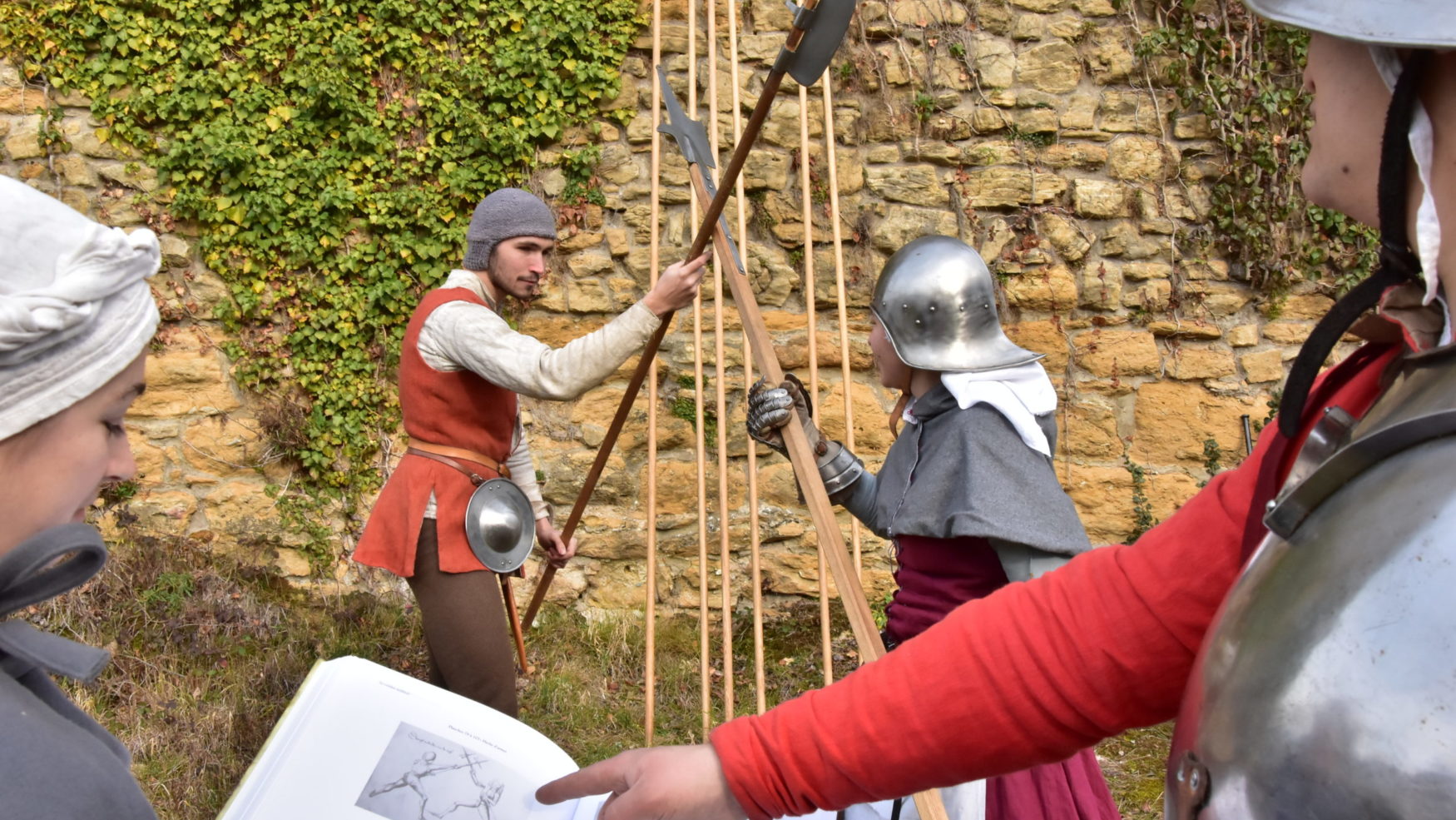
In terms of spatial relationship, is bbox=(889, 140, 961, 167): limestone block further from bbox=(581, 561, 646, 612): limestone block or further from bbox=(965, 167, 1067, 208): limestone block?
bbox=(581, 561, 646, 612): limestone block

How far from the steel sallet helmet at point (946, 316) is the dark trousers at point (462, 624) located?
1261 millimetres

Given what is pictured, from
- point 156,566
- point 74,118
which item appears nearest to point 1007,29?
point 74,118

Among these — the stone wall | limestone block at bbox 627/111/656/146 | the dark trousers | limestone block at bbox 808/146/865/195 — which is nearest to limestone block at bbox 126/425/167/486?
the stone wall

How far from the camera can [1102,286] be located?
13.2 feet

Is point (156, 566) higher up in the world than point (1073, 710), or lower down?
lower down

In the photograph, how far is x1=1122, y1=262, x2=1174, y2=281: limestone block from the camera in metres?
4.02

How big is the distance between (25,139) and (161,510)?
1390 mm

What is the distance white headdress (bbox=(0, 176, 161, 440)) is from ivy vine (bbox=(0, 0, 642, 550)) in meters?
3.02

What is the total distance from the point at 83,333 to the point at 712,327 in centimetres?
303

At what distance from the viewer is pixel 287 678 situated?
346 cm

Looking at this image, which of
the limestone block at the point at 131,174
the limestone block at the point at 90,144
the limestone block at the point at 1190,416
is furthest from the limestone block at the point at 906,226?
the limestone block at the point at 90,144

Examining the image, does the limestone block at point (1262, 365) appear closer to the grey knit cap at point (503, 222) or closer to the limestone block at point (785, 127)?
the limestone block at point (785, 127)

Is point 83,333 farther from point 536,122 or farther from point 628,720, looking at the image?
point 536,122

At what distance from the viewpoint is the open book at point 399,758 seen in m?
1.28
